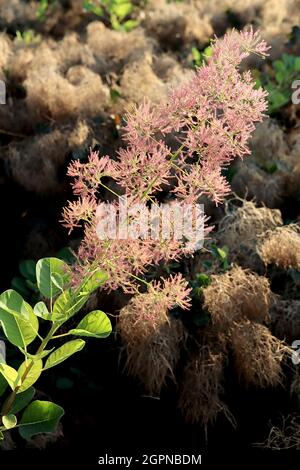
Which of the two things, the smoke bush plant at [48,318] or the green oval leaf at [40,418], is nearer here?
the smoke bush plant at [48,318]

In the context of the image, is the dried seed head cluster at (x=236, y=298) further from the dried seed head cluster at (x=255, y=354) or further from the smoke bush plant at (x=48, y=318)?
the smoke bush plant at (x=48, y=318)

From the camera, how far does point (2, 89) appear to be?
428 centimetres

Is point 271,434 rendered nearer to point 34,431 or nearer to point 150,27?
point 34,431

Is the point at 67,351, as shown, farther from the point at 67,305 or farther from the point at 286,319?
the point at 286,319

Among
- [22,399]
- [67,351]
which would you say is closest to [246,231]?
[22,399]

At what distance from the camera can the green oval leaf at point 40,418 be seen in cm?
204

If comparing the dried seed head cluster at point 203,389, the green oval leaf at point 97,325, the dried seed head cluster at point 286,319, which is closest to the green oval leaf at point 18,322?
the green oval leaf at point 97,325

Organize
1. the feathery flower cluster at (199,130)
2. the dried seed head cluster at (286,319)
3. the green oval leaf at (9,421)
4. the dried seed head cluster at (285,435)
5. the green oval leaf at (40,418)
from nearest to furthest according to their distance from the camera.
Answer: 1. the feathery flower cluster at (199,130)
2. the green oval leaf at (9,421)
3. the green oval leaf at (40,418)
4. the dried seed head cluster at (285,435)
5. the dried seed head cluster at (286,319)

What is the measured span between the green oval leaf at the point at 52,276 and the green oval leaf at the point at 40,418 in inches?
13.7

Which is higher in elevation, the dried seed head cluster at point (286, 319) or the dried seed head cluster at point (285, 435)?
the dried seed head cluster at point (286, 319)

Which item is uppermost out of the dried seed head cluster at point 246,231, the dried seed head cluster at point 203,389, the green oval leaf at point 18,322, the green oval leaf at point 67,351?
the green oval leaf at point 18,322

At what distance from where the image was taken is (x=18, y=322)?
1871mm
